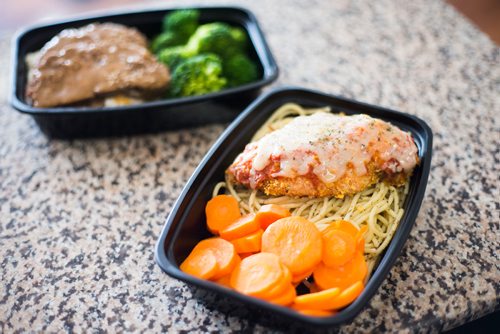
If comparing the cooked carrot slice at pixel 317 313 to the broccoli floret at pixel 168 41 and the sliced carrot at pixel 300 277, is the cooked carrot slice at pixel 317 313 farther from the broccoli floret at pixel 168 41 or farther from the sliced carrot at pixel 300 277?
the broccoli floret at pixel 168 41

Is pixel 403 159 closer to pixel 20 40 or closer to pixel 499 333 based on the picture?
pixel 499 333

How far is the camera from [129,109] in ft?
6.73

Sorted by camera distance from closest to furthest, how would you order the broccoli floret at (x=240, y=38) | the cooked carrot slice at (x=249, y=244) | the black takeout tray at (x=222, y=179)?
the black takeout tray at (x=222, y=179) < the cooked carrot slice at (x=249, y=244) < the broccoli floret at (x=240, y=38)

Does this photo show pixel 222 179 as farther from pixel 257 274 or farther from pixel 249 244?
pixel 257 274

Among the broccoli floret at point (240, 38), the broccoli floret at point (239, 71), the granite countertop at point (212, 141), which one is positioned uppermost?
the broccoli floret at point (240, 38)

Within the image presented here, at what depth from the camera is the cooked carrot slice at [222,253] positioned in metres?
1.51

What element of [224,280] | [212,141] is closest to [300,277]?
[224,280]

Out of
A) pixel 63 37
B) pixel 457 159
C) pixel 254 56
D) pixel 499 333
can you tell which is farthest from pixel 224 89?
pixel 499 333

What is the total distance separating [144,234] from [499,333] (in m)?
1.34

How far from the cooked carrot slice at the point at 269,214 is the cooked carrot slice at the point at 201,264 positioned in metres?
0.21

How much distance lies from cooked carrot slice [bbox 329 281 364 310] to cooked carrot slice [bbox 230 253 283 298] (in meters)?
0.17

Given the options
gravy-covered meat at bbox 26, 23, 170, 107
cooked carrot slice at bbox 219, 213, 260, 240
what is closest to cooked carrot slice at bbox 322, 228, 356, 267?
cooked carrot slice at bbox 219, 213, 260, 240

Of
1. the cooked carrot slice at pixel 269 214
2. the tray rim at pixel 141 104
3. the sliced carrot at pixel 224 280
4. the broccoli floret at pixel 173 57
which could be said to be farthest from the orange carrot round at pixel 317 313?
the broccoli floret at pixel 173 57

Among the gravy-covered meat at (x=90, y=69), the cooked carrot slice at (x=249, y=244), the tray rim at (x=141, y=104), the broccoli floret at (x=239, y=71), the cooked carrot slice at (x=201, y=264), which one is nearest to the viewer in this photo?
the cooked carrot slice at (x=201, y=264)
